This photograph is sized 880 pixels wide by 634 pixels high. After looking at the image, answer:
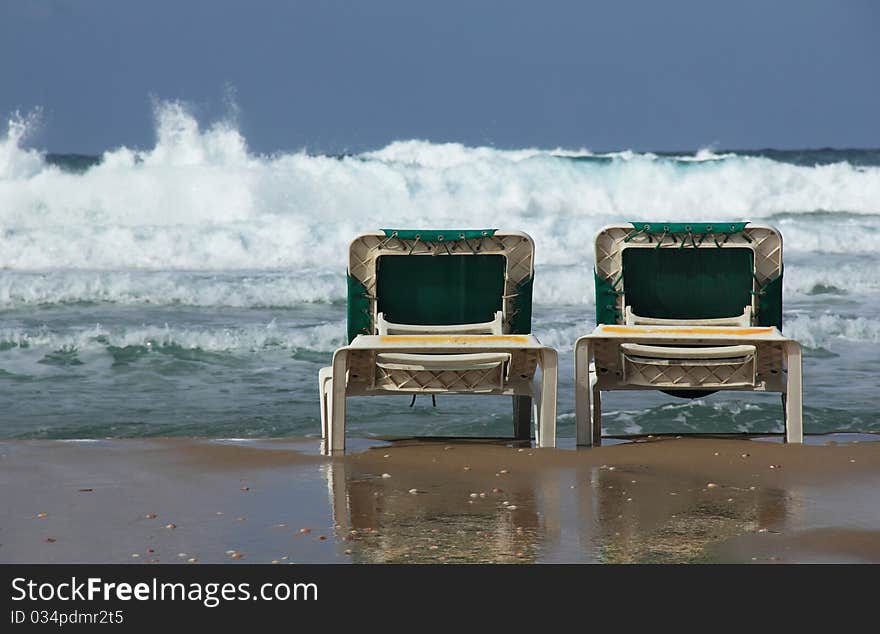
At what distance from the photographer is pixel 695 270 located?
7223 millimetres

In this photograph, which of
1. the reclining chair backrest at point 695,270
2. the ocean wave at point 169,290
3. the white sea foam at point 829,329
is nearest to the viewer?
the reclining chair backrest at point 695,270

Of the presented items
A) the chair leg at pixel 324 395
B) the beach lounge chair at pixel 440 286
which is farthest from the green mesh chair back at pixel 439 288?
the chair leg at pixel 324 395

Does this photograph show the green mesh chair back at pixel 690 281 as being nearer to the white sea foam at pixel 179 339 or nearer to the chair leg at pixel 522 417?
the chair leg at pixel 522 417

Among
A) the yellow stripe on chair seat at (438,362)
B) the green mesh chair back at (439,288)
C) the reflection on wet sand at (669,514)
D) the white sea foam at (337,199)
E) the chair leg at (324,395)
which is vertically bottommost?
the reflection on wet sand at (669,514)

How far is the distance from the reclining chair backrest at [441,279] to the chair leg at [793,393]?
4.15 ft

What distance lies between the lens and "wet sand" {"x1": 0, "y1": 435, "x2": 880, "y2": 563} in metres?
5.04

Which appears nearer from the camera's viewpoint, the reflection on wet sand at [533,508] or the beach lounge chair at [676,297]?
the reflection on wet sand at [533,508]

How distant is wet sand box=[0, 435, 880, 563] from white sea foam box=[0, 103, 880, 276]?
40.7 feet

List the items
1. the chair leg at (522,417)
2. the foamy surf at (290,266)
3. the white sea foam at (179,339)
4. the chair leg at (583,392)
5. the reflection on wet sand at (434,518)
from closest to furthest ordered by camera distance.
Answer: the reflection on wet sand at (434,518), the chair leg at (583,392), the chair leg at (522,417), the foamy surf at (290,266), the white sea foam at (179,339)

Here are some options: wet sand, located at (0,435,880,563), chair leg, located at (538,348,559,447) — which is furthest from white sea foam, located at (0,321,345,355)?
chair leg, located at (538,348,559,447)

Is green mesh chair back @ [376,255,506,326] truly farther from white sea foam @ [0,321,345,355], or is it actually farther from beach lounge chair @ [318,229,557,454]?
white sea foam @ [0,321,345,355]

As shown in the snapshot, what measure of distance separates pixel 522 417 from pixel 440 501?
63.4 inches

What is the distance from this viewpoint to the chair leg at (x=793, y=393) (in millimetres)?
6758

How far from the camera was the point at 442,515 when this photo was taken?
5566 mm
